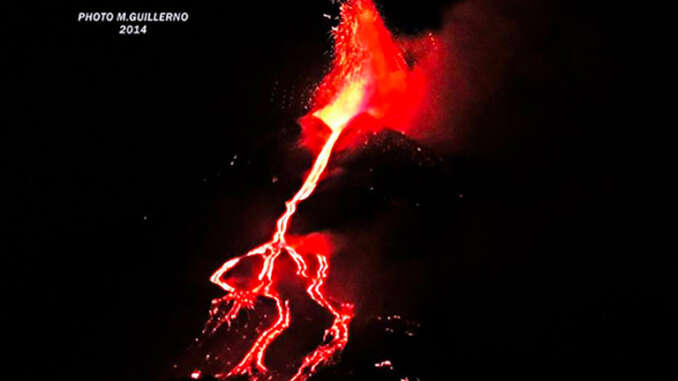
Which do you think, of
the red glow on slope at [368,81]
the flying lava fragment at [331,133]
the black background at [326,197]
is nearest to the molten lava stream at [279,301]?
the flying lava fragment at [331,133]

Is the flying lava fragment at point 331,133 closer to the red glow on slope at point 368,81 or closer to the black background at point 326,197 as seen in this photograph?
the red glow on slope at point 368,81

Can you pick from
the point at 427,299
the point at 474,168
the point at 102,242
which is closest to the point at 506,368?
the point at 427,299

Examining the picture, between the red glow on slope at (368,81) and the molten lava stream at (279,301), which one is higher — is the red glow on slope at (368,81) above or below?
above

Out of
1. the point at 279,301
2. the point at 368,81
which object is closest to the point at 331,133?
the point at 368,81

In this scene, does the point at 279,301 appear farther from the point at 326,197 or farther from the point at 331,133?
the point at 331,133

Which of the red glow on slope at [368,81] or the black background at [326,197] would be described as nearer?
the black background at [326,197]

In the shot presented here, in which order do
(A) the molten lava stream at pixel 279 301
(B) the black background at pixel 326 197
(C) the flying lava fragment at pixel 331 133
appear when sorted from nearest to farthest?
(B) the black background at pixel 326 197
(A) the molten lava stream at pixel 279 301
(C) the flying lava fragment at pixel 331 133

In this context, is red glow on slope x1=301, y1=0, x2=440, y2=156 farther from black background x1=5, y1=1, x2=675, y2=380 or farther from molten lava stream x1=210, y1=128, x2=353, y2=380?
molten lava stream x1=210, y1=128, x2=353, y2=380

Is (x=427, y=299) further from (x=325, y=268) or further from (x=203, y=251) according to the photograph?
(x=203, y=251)
